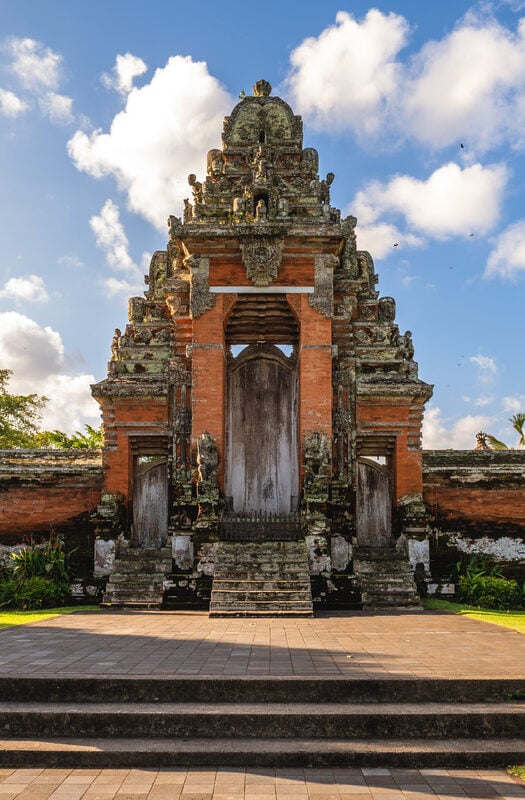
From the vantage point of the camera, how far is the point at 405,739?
6.37m

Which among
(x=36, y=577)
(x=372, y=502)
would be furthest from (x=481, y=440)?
(x=36, y=577)

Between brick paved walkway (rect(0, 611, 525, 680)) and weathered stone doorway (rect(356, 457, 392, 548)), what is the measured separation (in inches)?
162

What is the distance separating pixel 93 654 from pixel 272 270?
28.3 ft

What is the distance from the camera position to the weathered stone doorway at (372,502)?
16.0 meters

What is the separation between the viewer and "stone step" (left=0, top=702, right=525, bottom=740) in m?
6.41

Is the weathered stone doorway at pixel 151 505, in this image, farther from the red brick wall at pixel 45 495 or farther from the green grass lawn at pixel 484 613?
the green grass lawn at pixel 484 613

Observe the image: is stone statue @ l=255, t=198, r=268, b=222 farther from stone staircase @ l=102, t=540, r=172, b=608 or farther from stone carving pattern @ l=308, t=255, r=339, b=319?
stone staircase @ l=102, t=540, r=172, b=608

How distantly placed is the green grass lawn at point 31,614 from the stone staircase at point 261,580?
8.89ft

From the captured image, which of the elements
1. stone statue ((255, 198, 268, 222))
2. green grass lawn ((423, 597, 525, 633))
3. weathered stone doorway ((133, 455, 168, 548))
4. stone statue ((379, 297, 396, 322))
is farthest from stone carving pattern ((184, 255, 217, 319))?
green grass lawn ((423, 597, 525, 633))

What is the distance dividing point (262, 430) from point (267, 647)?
26.4 feet

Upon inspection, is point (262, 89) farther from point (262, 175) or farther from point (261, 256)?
point (261, 256)

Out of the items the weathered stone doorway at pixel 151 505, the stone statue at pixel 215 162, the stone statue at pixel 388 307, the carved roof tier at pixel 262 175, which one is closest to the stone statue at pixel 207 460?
the weathered stone doorway at pixel 151 505

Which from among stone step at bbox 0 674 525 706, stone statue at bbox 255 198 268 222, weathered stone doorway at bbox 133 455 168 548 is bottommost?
stone step at bbox 0 674 525 706

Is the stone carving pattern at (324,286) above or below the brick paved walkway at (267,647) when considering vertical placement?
above
